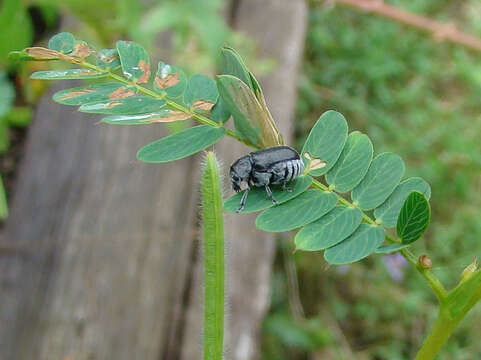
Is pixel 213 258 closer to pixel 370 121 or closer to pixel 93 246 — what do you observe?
pixel 93 246

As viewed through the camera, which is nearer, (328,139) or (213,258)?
(213,258)

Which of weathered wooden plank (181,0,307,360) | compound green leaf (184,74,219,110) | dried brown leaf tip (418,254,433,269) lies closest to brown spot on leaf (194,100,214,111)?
compound green leaf (184,74,219,110)

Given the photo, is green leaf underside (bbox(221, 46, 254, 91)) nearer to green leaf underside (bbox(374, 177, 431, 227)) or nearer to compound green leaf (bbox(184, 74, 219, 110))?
compound green leaf (bbox(184, 74, 219, 110))

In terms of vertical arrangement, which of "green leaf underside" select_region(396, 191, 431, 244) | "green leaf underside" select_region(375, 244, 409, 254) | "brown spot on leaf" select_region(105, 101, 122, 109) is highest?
"brown spot on leaf" select_region(105, 101, 122, 109)

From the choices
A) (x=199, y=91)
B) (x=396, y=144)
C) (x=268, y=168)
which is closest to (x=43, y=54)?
(x=199, y=91)

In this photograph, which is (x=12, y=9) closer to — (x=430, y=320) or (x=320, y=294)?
(x=320, y=294)

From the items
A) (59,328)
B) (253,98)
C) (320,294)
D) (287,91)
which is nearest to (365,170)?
(253,98)

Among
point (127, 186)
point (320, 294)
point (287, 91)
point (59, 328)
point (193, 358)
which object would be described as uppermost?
point (287, 91)
